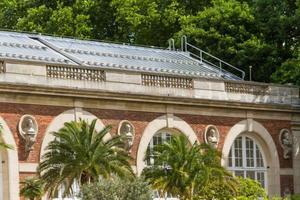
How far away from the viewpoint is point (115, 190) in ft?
131

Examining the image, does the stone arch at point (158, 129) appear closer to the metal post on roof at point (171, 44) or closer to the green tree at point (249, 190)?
the green tree at point (249, 190)

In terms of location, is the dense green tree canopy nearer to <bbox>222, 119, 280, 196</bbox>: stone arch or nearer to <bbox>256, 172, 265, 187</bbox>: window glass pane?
<bbox>222, 119, 280, 196</bbox>: stone arch

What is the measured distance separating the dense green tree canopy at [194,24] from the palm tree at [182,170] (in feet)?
45.7

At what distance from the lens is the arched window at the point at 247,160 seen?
5678 cm

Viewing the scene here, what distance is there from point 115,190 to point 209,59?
26.2 metres

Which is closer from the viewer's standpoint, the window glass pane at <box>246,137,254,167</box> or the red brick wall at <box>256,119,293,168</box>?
the window glass pane at <box>246,137,254,167</box>

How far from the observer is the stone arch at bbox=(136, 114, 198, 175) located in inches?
2057

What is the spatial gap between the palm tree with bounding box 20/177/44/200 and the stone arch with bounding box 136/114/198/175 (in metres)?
6.40

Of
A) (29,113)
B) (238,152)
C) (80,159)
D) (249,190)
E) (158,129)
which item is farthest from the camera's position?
(238,152)

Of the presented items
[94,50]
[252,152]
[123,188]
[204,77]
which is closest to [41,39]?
[94,50]

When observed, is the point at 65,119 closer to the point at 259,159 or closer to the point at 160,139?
the point at 160,139

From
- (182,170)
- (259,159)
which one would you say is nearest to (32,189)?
(182,170)

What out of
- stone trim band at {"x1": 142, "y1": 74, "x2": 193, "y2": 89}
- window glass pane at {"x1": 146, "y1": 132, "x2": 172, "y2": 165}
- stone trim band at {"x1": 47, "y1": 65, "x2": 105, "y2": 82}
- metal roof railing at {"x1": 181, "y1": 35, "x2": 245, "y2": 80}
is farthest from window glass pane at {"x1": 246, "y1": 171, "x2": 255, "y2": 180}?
stone trim band at {"x1": 47, "y1": 65, "x2": 105, "y2": 82}

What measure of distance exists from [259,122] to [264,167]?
2211mm
